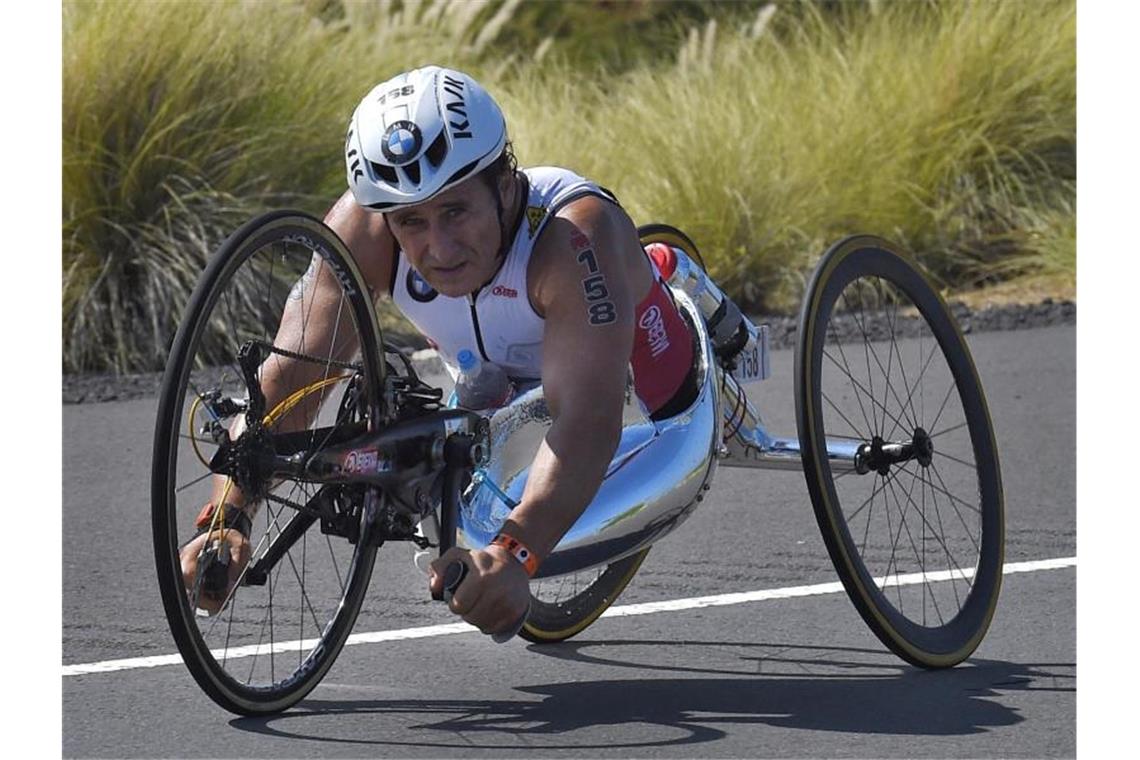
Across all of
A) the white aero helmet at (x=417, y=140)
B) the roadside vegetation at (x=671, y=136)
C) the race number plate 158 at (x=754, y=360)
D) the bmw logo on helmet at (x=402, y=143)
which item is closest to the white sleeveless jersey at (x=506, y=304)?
the white aero helmet at (x=417, y=140)

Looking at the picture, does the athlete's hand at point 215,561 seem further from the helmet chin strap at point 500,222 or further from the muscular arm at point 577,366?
the helmet chin strap at point 500,222

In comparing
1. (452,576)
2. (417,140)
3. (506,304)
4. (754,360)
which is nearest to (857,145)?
(754,360)

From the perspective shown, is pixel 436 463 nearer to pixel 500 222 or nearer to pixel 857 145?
pixel 500 222

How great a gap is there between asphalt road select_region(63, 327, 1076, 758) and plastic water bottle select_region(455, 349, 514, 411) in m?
0.70

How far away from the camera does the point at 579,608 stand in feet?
19.3

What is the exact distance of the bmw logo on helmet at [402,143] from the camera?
471cm

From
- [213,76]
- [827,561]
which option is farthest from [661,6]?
[827,561]

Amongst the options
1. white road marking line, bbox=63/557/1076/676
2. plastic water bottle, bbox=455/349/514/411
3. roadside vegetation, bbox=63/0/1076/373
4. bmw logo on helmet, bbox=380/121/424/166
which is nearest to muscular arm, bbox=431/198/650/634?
plastic water bottle, bbox=455/349/514/411

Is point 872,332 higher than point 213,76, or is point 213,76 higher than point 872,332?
point 213,76

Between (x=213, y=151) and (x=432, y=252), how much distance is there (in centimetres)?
619

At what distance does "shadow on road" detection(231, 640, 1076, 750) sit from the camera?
193 inches

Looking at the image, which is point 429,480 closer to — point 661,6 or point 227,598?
point 227,598

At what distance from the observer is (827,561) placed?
6.75 m

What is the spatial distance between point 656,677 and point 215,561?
3.92 ft
